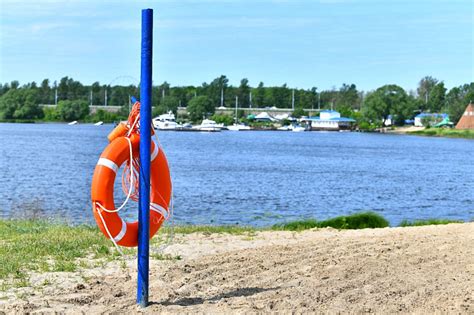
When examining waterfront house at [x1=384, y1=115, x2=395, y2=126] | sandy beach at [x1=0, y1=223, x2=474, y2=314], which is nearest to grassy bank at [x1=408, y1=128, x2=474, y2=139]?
waterfront house at [x1=384, y1=115, x2=395, y2=126]

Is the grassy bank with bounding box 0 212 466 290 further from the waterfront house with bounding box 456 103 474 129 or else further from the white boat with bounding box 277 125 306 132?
the white boat with bounding box 277 125 306 132

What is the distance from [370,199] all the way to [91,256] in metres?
19.5

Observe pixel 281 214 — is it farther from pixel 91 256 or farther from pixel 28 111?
pixel 28 111

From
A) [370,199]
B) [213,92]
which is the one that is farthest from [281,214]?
[213,92]

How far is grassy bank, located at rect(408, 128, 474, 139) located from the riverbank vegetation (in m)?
5.94

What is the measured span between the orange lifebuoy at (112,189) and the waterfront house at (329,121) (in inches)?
5567

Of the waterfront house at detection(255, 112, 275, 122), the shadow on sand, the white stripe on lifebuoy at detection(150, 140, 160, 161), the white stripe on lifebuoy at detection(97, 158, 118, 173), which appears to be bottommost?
the waterfront house at detection(255, 112, 275, 122)

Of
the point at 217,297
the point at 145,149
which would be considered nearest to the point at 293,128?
the point at 217,297

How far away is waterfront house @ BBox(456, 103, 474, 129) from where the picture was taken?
119m

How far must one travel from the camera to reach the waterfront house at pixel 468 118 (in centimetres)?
11891

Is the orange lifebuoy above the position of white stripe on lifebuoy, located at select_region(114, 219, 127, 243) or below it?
above

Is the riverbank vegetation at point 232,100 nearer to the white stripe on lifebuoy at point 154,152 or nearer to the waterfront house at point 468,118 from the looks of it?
the waterfront house at point 468,118

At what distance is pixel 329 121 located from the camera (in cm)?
14925

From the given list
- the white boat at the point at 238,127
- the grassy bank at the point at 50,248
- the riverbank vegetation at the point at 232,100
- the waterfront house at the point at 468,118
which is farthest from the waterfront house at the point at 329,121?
the grassy bank at the point at 50,248
